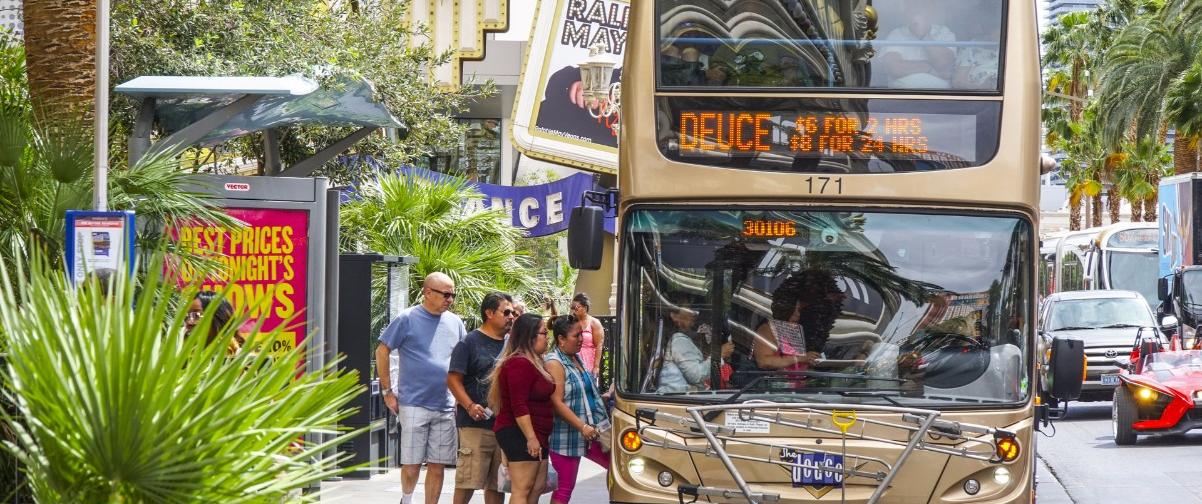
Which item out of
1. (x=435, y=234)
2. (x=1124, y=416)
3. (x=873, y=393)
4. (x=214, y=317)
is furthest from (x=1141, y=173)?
(x=214, y=317)

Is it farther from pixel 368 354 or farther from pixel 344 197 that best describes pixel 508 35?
pixel 368 354

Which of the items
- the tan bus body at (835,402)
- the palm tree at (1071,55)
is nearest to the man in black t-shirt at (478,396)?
the tan bus body at (835,402)

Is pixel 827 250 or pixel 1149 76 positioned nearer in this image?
pixel 827 250

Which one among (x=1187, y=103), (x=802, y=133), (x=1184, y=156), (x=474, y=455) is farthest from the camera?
(x=1184, y=156)

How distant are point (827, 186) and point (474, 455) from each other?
305 centimetres

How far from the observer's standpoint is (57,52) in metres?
9.89

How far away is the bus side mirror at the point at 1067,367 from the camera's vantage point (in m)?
8.43

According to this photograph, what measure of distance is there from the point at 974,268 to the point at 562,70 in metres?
20.7

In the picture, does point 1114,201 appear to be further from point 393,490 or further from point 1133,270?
point 393,490

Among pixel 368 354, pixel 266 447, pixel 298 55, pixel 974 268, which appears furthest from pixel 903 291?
pixel 298 55

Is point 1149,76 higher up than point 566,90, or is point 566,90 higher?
point 1149,76

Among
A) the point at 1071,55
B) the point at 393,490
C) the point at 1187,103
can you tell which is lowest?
the point at 393,490

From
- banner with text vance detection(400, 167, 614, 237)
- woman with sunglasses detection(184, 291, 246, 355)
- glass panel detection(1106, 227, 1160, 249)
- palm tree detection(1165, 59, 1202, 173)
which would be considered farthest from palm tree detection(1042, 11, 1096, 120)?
woman with sunglasses detection(184, 291, 246, 355)

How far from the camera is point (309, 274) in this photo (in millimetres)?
10766
